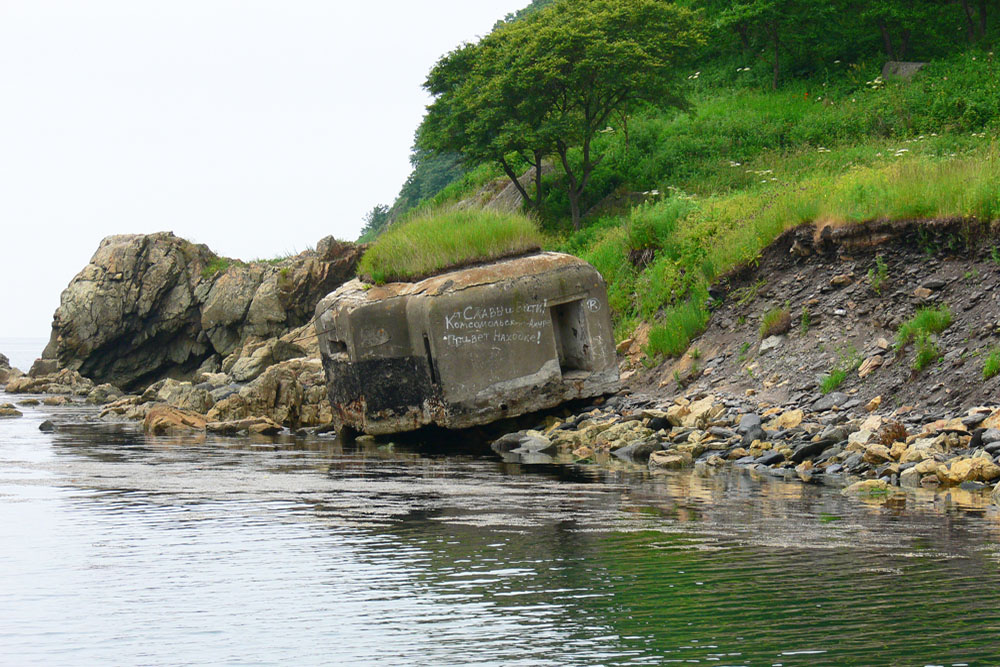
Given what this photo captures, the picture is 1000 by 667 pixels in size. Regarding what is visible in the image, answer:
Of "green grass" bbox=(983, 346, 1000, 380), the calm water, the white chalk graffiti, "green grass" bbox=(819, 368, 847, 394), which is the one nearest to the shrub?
"green grass" bbox=(819, 368, 847, 394)

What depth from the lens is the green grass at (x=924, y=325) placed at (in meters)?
13.9

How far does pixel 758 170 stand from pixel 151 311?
25.9m

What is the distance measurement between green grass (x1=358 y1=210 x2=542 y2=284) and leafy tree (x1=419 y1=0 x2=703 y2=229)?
1401 centimetres

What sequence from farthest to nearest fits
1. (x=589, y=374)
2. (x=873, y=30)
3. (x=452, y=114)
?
(x=873, y=30) → (x=452, y=114) → (x=589, y=374)

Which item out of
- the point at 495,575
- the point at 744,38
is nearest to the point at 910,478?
the point at 495,575

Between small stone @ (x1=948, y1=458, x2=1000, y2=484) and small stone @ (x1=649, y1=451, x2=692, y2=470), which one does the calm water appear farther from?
small stone @ (x1=649, y1=451, x2=692, y2=470)

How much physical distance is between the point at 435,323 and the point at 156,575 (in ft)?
31.2

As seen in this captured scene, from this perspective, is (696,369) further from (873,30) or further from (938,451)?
(873,30)

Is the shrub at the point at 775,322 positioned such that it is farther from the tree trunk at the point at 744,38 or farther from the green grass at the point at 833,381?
the tree trunk at the point at 744,38

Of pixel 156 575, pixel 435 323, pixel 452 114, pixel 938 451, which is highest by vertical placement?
pixel 452 114

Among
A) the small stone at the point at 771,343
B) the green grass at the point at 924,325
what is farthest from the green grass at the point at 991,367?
the small stone at the point at 771,343

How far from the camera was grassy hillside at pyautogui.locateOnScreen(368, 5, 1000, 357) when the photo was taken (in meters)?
17.3

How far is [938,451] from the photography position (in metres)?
11.0

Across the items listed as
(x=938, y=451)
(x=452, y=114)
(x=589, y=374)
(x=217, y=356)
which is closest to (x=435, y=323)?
(x=589, y=374)
